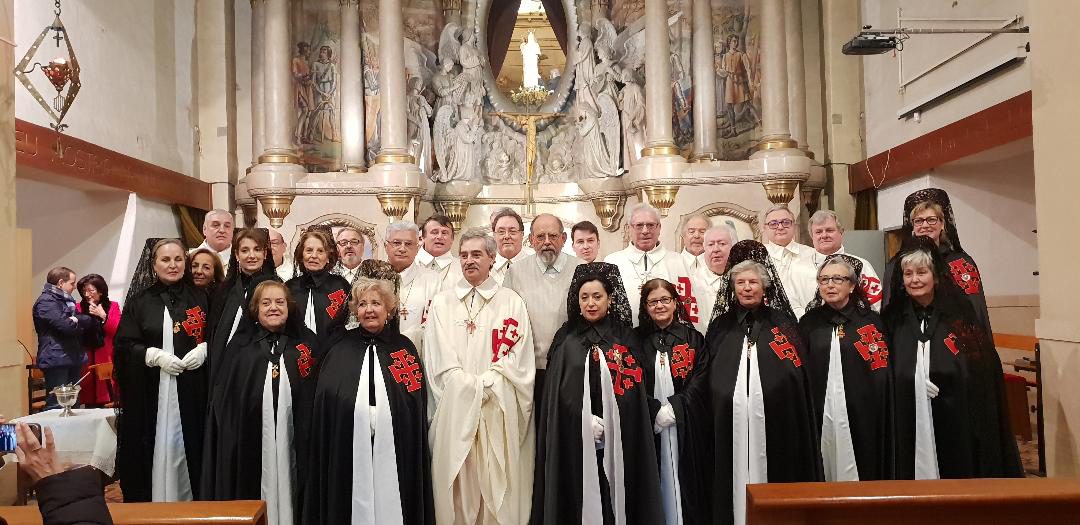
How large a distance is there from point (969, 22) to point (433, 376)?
6675 millimetres

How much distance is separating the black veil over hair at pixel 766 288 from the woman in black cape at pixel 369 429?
5.32 ft

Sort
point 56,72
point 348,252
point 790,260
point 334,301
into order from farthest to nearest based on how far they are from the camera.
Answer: point 56,72, point 790,260, point 348,252, point 334,301

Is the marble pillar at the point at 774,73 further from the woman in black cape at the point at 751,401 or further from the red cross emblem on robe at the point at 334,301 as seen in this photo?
the red cross emblem on robe at the point at 334,301

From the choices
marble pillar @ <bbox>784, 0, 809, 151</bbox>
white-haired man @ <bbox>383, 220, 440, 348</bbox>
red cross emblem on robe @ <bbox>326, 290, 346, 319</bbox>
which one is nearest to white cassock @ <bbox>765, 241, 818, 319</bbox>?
→ white-haired man @ <bbox>383, 220, 440, 348</bbox>

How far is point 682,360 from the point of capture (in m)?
4.44

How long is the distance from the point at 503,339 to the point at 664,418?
93cm

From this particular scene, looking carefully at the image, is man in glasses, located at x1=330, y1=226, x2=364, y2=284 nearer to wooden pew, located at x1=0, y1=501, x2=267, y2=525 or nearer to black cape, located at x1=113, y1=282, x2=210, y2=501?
black cape, located at x1=113, y1=282, x2=210, y2=501

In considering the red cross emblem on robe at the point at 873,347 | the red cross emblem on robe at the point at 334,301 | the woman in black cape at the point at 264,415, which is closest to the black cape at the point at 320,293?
the red cross emblem on robe at the point at 334,301

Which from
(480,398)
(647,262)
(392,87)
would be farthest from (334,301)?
(392,87)

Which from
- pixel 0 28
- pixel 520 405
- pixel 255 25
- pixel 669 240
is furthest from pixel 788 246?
pixel 255 25

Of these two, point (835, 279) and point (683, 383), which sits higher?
point (835, 279)

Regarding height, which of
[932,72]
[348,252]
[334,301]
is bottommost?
[334,301]

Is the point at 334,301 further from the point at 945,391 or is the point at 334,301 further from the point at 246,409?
the point at 945,391

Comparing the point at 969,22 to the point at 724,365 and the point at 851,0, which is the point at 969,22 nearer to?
the point at 851,0
